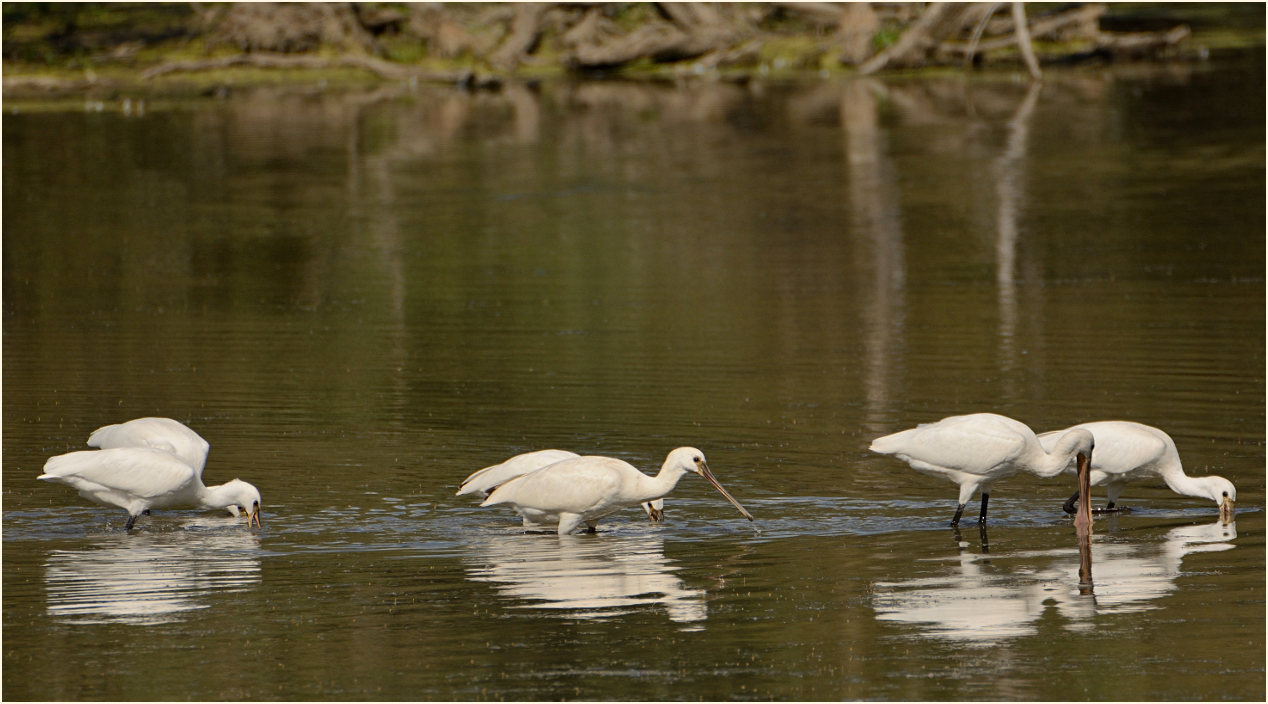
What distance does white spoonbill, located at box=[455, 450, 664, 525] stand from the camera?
11.7m

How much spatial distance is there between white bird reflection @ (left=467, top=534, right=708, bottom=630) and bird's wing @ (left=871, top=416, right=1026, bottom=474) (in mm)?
1761

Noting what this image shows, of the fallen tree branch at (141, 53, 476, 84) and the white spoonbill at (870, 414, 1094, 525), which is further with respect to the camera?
the fallen tree branch at (141, 53, 476, 84)

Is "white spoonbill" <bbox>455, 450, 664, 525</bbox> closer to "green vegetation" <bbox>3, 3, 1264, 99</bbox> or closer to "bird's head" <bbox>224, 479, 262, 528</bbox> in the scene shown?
"bird's head" <bbox>224, 479, 262, 528</bbox>

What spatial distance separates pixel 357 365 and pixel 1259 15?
48172mm

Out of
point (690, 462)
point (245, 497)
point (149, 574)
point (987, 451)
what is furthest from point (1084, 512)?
point (149, 574)

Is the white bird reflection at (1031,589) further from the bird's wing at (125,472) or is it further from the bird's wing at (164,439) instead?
the bird's wing at (164,439)

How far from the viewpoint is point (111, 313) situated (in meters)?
19.9

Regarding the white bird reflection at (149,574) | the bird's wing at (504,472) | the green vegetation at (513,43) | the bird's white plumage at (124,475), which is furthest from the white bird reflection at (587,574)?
the green vegetation at (513,43)

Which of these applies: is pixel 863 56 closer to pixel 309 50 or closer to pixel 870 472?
pixel 309 50

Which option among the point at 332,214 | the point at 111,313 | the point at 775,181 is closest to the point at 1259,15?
the point at 775,181

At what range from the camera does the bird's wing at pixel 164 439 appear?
11914 mm

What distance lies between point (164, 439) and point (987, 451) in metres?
5.15

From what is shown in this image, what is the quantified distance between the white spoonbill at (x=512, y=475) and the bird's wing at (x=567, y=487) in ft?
1.11

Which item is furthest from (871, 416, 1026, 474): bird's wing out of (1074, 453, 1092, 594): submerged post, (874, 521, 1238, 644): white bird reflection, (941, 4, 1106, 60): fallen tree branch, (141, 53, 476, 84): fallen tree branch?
(141, 53, 476, 84): fallen tree branch
